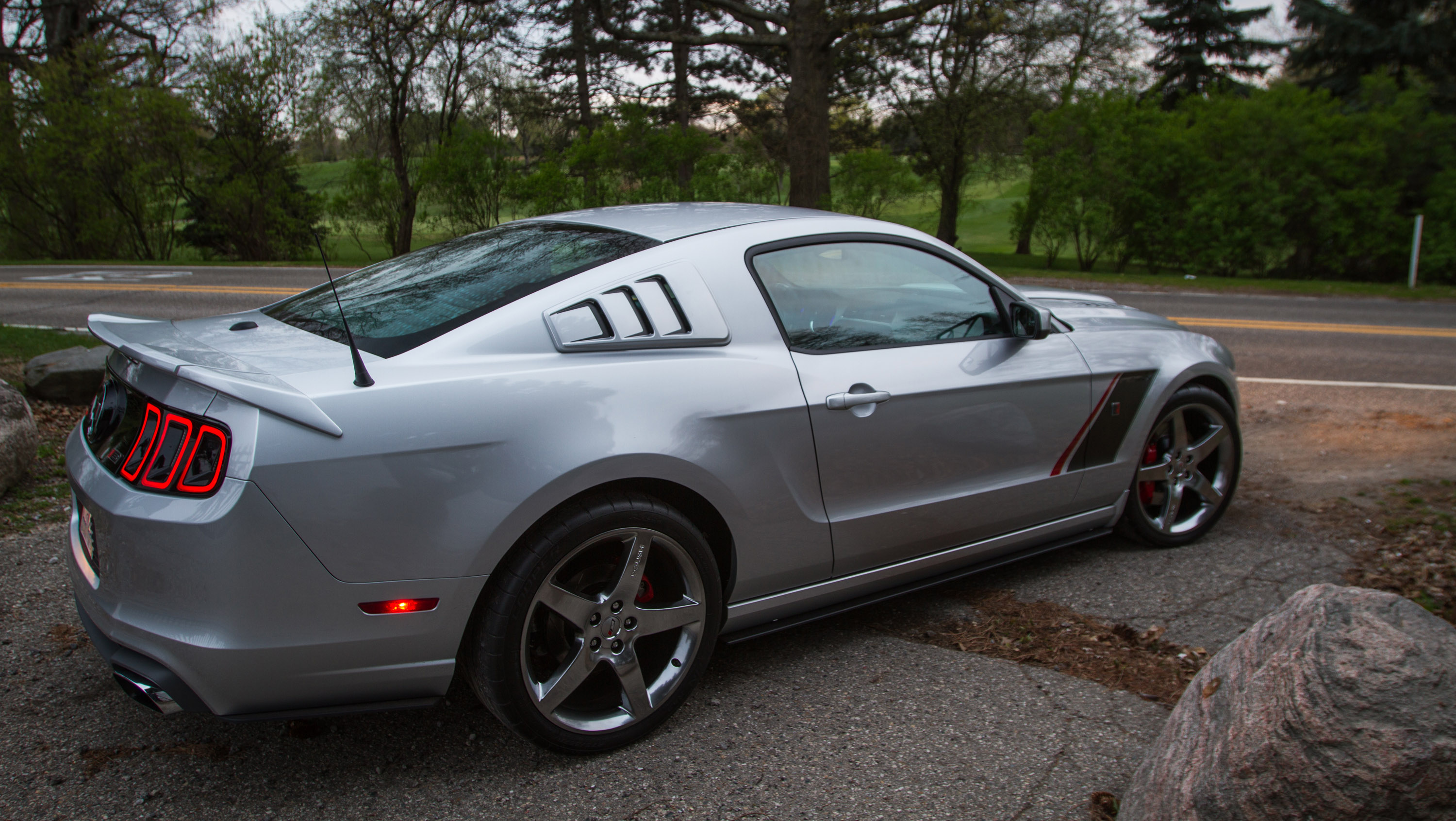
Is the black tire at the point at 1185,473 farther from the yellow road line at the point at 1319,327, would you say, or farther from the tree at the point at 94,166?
the tree at the point at 94,166

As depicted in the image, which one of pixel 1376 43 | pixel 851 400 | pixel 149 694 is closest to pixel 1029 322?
pixel 851 400

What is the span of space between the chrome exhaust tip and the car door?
1.83 m

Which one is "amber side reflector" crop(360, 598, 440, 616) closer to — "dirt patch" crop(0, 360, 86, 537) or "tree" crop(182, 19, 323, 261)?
"dirt patch" crop(0, 360, 86, 537)

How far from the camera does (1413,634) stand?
1961mm

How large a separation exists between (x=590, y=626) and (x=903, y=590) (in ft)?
4.14

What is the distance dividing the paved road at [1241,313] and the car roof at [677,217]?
6.50 metres

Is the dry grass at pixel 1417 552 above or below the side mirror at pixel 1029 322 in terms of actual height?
below

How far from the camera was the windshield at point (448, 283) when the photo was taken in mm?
2629

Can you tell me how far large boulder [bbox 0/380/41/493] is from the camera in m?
4.44

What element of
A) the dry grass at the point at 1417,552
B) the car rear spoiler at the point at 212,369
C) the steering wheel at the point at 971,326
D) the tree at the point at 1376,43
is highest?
the tree at the point at 1376,43

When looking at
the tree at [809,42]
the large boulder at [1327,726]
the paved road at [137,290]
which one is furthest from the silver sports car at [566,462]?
the tree at [809,42]

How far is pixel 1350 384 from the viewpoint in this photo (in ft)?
26.5

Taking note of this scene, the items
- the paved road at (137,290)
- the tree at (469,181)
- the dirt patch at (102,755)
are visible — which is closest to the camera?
the dirt patch at (102,755)

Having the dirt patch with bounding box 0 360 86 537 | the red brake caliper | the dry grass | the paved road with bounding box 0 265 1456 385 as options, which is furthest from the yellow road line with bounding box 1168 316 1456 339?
the dirt patch with bounding box 0 360 86 537
